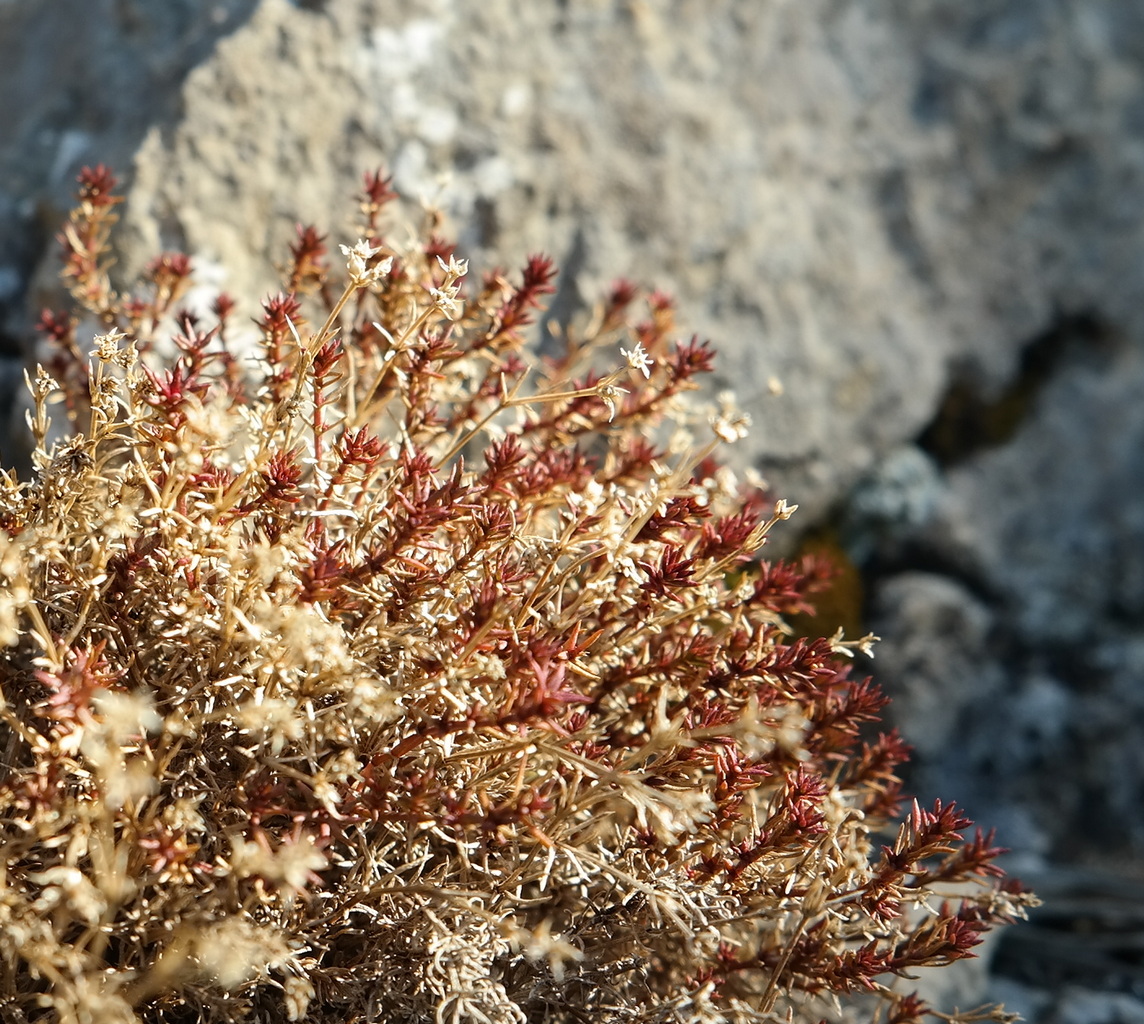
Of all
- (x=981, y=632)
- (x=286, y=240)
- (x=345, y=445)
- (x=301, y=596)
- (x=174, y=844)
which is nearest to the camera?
(x=174, y=844)

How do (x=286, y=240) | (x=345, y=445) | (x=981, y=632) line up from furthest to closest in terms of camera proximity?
(x=981, y=632), (x=286, y=240), (x=345, y=445)

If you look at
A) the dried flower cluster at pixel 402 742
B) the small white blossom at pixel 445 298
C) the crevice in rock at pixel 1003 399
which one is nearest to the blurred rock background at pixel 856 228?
the crevice in rock at pixel 1003 399

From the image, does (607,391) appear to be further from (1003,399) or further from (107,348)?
(1003,399)

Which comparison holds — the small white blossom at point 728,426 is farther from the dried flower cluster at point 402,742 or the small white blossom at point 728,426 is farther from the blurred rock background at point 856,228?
the blurred rock background at point 856,228

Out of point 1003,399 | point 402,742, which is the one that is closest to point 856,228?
point 1003,399

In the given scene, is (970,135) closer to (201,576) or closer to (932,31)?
(932,31)

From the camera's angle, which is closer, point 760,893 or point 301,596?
point 301,596

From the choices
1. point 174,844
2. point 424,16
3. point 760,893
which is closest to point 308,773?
point 174,844
